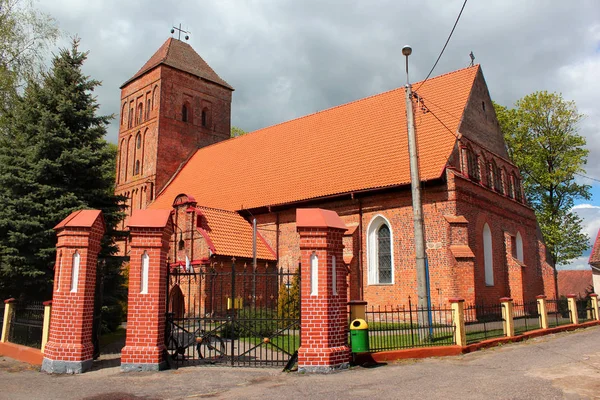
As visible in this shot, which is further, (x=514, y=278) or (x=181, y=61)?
(x=181, y=61)

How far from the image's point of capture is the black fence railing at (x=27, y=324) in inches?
388

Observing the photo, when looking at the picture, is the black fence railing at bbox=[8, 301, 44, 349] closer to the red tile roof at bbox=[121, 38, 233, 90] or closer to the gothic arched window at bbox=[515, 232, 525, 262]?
the gothic arched window at bbox=[515, 232, 525, 262]

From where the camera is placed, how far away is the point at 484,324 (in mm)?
11445

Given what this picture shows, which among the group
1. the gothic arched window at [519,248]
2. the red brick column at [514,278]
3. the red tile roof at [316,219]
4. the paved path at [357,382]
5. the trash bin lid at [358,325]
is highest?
the gothic arched window at [519,248]

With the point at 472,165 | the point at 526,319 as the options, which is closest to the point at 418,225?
the point at 526,319

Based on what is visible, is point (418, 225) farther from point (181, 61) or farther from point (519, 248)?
point (181, 61)

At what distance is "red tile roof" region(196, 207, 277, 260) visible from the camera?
17109mm

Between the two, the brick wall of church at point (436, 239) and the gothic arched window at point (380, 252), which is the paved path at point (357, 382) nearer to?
the brick wall of church at point (436, 239)

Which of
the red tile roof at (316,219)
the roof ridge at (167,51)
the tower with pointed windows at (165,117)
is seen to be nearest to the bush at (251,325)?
the red tile roof at (316,219)

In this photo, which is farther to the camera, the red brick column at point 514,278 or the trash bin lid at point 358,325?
the red brick column at point 514,278

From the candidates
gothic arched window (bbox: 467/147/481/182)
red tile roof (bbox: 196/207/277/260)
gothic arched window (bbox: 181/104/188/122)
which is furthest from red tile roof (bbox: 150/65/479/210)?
gothic arched window (bbox: 181/104/188/122)

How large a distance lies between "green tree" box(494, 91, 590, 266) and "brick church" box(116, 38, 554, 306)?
8.14 meters

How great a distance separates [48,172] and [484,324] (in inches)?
448

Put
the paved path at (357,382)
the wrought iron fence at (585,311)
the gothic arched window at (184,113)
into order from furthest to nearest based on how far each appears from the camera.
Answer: the gothic arched window at (184,113) < the wrought iron fence at (585,311) < the paved path at (357,382)
